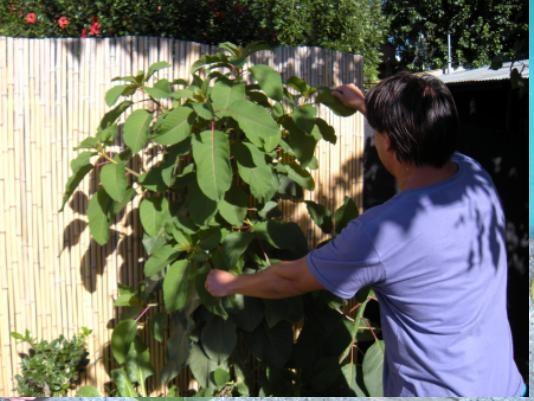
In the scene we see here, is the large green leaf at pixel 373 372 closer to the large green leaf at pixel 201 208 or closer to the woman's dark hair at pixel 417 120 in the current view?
the large green leaf at pixel 201 208

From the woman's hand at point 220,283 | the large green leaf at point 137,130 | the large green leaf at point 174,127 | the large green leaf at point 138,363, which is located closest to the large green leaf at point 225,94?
the large green leaf at point 174,127

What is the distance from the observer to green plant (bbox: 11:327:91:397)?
2820 millimetres

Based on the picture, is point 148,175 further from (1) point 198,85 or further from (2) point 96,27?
(2) point 96,27

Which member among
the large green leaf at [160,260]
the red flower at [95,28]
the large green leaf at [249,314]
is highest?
the red flower at [95,28]

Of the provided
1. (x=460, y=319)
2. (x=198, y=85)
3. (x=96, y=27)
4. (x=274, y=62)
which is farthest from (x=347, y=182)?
(x=460, y=319)

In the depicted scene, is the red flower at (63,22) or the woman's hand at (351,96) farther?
the red flower at (63,22)

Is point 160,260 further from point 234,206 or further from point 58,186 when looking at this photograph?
point 58,186

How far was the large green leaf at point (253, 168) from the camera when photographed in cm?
239

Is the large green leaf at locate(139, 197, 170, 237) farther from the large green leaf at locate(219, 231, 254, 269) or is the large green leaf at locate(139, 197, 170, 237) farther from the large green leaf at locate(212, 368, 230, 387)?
the large green leaf at locate(212, 368, 230, 387)

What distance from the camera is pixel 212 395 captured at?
263 cm

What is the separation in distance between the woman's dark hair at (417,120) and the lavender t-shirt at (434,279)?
0.07 meters

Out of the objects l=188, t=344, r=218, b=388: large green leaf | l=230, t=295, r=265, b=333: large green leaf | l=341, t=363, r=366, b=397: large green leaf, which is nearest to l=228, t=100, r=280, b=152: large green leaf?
l=230, t=295, r=265, b=333: large green leaf

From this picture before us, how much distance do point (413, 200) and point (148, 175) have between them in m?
1.35

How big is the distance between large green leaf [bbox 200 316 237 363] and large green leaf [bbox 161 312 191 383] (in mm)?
96
